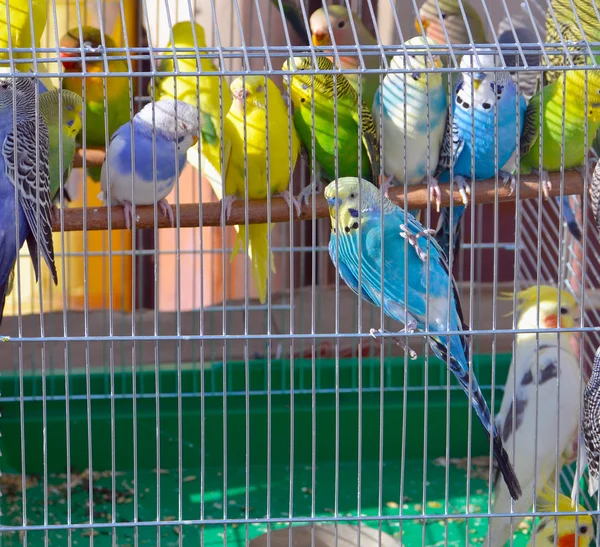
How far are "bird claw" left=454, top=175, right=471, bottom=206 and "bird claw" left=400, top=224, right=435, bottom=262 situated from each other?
1.25 feet

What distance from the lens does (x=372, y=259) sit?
4.34ft

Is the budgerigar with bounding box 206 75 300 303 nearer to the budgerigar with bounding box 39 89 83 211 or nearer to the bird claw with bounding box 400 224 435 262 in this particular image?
the budgerigar with bounding box 39 89 83 211

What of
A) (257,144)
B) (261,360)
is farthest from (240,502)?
(257,144)

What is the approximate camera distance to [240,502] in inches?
83.1

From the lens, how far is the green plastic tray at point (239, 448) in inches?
81.8

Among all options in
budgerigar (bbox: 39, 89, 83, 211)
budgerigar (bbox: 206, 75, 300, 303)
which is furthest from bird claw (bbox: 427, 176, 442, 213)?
budgerigar (bbox: 39, 89, 83, 211)

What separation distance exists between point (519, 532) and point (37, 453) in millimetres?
1135

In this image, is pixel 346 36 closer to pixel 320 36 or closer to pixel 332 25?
pixel 332 25

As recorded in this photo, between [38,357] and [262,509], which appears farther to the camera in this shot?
[38,357]

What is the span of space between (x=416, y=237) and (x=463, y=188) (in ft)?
1.42

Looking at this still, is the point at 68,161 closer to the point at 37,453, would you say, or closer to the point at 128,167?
the point at 128,167

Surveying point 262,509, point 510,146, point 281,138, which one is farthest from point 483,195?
point 262,509

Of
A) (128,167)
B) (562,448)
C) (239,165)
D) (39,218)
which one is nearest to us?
(39,218)

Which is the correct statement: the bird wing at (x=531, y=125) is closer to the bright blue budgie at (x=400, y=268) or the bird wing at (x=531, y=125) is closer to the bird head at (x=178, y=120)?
the bright blue budgie at (x=400, y=268)
